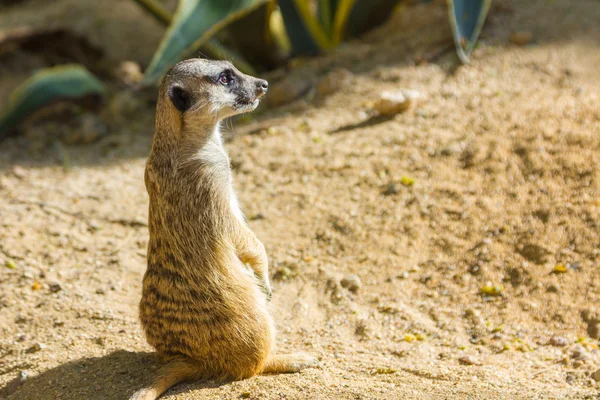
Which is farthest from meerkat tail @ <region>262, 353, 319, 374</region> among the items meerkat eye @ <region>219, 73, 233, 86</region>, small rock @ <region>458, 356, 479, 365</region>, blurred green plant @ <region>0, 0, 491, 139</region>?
blurred green plant @ <region>0, 0, 491, 139</region>

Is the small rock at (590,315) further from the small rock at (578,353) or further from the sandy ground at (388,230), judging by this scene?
the small rock at (578,353)

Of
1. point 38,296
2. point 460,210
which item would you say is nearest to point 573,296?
point 460,210

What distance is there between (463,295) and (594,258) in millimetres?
544

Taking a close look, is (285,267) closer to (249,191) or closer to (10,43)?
(249,191)

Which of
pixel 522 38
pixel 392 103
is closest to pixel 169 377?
pixel 392 103

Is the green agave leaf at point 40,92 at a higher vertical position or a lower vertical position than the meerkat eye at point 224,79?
lower

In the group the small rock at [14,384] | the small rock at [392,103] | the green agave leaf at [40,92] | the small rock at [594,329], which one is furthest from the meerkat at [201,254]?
the green agave leaf at [40,92]

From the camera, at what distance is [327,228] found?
340 centimetres

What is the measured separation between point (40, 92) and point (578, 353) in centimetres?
350

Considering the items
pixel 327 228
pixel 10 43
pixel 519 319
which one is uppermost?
pixel 10 43

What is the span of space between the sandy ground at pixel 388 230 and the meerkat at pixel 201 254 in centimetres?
11

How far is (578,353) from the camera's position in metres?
2.57

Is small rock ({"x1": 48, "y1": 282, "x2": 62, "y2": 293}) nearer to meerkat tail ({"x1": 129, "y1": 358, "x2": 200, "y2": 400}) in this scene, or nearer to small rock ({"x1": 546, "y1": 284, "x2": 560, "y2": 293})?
meerkat tail ({"x1": 129, "y1": 358, "x2": 200, "y2": 400})

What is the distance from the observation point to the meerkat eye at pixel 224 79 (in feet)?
8.50
